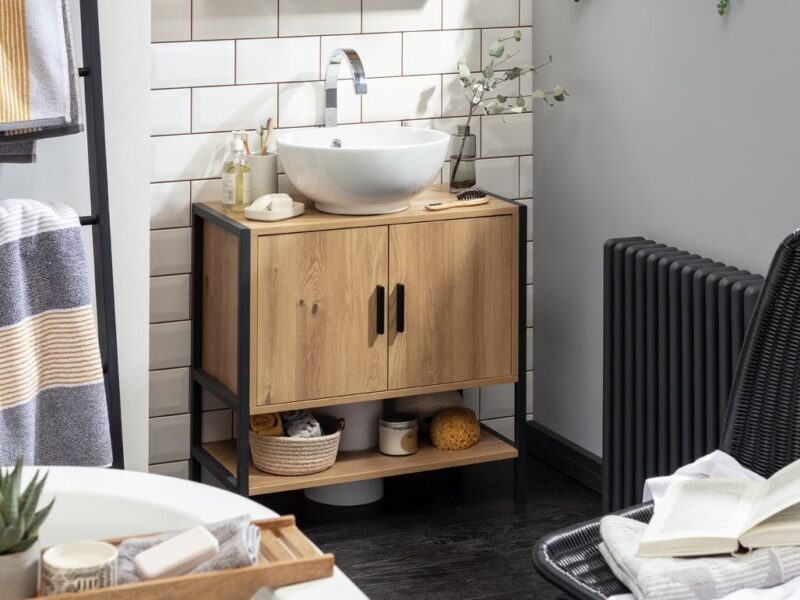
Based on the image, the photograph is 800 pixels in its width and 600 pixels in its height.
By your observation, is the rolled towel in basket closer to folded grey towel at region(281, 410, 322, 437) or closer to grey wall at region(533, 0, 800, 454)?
folded grey towel at region(281, 410, 322, 437)

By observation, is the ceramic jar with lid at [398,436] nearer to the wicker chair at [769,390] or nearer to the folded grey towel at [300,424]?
the folded grey towel at [300,424]

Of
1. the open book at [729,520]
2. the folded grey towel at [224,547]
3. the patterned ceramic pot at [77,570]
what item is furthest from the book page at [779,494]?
the patterned ceramic pot at [77,570]

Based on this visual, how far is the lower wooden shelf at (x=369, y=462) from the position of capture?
3322mm

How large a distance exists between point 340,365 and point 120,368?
636 mm

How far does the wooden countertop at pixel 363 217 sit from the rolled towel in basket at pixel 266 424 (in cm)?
55

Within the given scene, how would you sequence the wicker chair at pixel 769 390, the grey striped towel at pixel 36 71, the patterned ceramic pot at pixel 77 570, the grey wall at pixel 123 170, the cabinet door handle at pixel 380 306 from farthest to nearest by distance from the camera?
the cabinet door handle at pixel 380 306, the grey wall at pixel 123 170, the grey striped towel at pixel 36 71, the wicker chair at pixel 769 390, the patterned ceramic pot at pixel 77 570

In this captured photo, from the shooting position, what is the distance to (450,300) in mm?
3432

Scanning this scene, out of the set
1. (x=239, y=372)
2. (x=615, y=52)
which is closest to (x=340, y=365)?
(x=239, y=372)

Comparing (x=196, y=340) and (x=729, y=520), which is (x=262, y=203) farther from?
(x=729, y=520)

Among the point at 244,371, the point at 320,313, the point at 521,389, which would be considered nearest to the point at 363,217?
the point at 320,313

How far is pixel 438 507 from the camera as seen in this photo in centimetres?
360

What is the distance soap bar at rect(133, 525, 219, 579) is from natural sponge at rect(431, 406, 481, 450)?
7.17ft

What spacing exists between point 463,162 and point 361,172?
1.77 ft

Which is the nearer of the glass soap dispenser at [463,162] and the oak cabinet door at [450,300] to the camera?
the oak cabinet door at [450,300]
